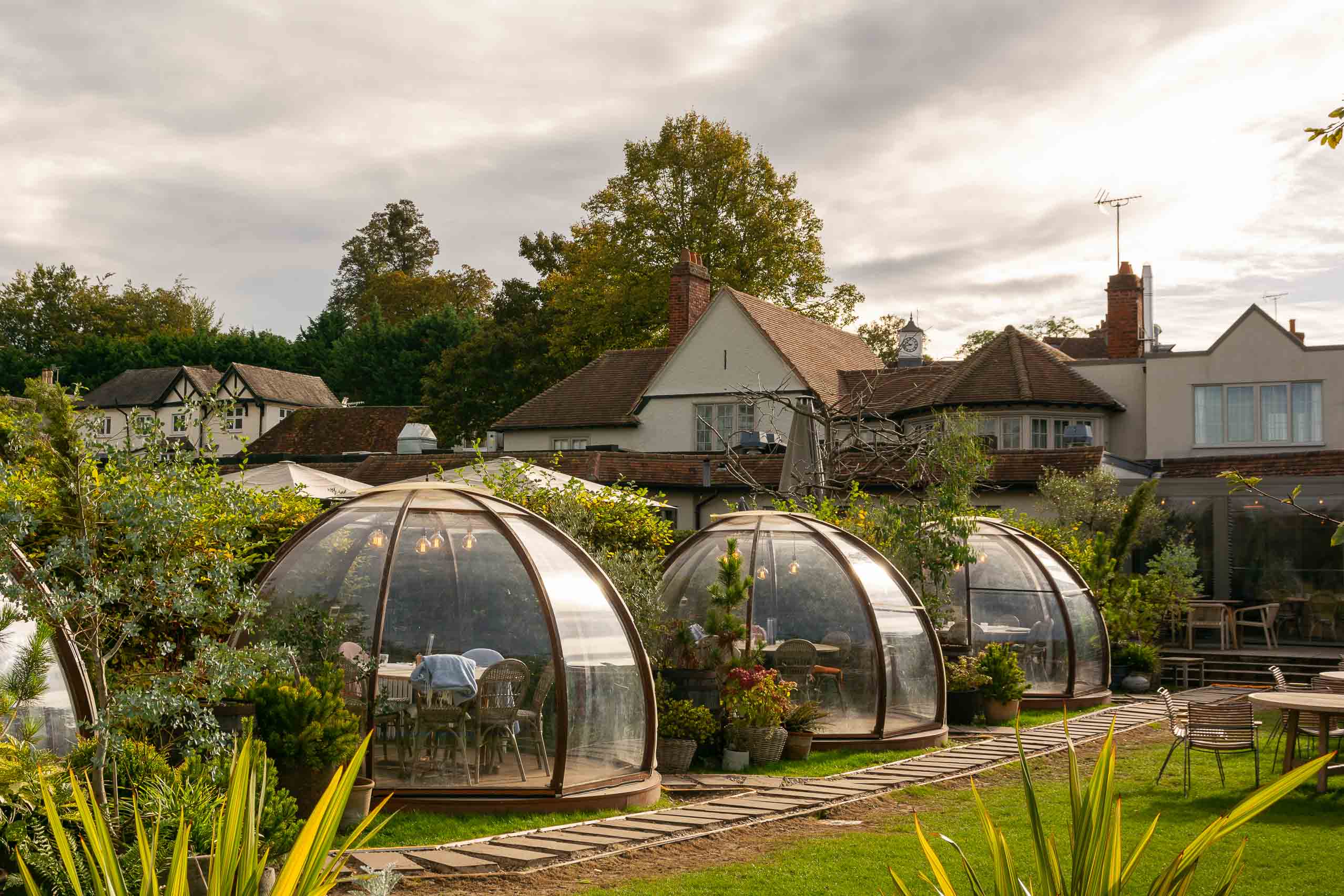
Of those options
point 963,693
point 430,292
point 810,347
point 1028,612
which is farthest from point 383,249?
point 963,693

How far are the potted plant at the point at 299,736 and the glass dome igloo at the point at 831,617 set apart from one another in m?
5.87

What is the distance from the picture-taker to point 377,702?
1012 cm

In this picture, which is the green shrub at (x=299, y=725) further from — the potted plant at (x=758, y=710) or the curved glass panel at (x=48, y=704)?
the potted plant at (x=758, y=710)

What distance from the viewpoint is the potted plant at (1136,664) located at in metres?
21.0

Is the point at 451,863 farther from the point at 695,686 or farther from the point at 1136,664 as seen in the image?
the point at 1136,664

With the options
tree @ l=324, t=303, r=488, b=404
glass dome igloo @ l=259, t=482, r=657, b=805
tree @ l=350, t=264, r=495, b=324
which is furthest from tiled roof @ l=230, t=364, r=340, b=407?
glass dome igloo @ l=259, t=482, r=657, b=805

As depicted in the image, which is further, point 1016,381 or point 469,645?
point 1016,381

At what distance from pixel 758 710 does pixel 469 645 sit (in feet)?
12.4

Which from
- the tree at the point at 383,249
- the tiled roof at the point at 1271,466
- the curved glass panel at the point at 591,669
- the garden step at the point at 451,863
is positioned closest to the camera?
the garden step at the point at 451,863

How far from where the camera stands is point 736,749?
1296 centimetres

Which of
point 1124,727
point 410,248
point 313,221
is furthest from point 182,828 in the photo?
point 410,248

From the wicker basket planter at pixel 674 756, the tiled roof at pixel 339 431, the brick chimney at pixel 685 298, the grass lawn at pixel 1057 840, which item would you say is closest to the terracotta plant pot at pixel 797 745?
the wicker basket planter at pixel 674 756

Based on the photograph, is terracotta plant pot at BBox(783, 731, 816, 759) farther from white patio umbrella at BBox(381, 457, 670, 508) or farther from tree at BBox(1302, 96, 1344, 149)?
tree at BBox(1302, 96, 1344, 149)

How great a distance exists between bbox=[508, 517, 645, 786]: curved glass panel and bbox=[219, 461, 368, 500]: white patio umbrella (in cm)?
536
